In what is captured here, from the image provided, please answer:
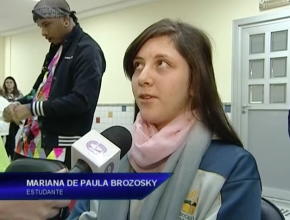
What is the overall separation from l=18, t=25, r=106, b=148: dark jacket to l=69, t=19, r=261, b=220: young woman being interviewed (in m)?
0.54

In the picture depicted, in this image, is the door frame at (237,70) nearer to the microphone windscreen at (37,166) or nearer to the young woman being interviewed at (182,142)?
the young woman being interviewed at (182,142)

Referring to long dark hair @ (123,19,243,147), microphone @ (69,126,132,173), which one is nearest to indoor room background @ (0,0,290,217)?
long dark hair @ (123,19,243,147)

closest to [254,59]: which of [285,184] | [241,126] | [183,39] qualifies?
[241,126]

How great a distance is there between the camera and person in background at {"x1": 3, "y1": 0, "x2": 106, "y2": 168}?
1.52 m

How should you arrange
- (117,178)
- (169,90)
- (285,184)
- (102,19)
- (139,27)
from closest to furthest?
(117,178) < (169,90) < (285,184) < (139,27) < (102,19)

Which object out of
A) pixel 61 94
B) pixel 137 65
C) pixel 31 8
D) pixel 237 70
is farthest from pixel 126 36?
pixel 137 65

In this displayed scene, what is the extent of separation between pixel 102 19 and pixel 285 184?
3.39 metres

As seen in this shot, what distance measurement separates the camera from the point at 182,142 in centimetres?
87

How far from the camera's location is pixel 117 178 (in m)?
0.30

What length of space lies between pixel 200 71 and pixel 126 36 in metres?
3.93

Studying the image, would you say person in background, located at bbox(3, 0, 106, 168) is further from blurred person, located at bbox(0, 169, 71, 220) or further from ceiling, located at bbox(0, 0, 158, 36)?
ceiling, located at bbox(0, 0, 158, 36)

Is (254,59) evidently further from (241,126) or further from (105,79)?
(105,79)

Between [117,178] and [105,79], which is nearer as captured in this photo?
[117,178]

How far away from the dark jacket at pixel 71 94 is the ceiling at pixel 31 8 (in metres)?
3.11
